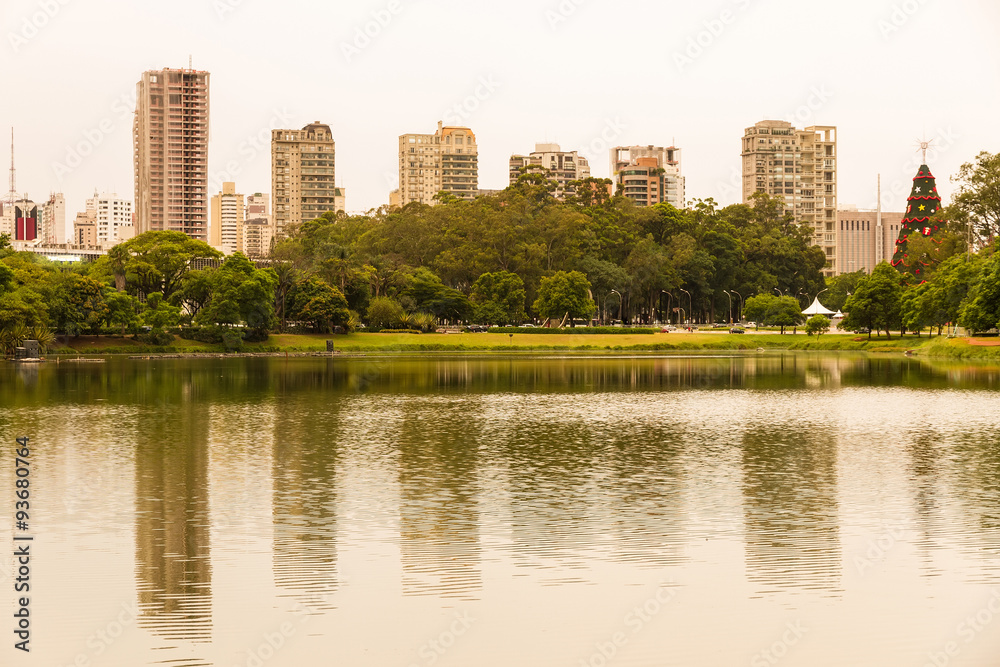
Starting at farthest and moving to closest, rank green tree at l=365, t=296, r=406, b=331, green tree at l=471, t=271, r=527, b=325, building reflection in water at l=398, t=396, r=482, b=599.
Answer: green tree at l=471, t=271, r=527, b=325
green tree at l=365, t=296, r=406, b=331
building reflection in water at l=398, t=396, r=482, b=599

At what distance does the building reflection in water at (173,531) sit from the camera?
1248 centimetres

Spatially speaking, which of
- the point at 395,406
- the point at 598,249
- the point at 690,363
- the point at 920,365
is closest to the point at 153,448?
the point at 395,406

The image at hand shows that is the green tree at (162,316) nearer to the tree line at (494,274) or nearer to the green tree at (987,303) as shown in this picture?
the tree line at (494,274)

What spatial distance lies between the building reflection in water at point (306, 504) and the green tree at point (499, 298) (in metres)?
72.2

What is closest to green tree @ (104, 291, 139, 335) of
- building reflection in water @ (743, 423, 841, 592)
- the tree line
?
the tree line

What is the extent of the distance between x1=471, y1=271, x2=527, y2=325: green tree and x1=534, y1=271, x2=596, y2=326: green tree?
240cm

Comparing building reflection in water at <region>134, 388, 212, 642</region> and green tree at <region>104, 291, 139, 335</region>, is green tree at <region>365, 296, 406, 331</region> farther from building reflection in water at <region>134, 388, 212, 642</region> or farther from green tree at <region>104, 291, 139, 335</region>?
building reflection in water at <region>134, 388, 212, 642</region>

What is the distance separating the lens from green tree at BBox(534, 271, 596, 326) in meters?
109

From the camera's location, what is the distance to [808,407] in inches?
1559

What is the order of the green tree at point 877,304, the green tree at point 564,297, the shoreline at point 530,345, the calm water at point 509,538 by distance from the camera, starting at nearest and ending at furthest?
the calm water at point 509,538 → the shoreline at point 530,345 → the green tree at point 877,304 → the green tree at point 564,297

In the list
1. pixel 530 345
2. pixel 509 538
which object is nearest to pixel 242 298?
pixel 530 345

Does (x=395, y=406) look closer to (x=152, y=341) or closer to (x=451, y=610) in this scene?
(x=451, y=610)

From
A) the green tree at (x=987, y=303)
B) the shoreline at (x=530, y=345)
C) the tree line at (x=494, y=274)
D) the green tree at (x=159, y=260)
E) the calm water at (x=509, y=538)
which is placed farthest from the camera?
the green tree at (x=159, y=260)

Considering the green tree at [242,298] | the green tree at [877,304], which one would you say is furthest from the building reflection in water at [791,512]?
the green tree at [877,304]
